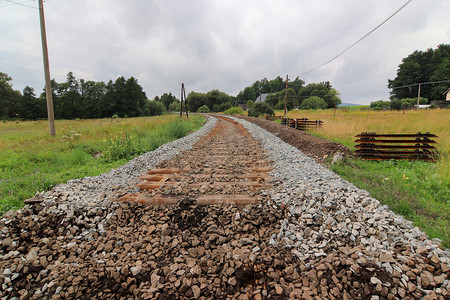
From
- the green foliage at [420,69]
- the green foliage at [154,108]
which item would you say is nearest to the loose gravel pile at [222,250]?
the green foliage at [420,69]

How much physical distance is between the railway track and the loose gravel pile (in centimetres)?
29

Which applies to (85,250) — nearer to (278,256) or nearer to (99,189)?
(99,189)

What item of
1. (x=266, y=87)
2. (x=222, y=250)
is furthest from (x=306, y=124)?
(x=266, y=87)

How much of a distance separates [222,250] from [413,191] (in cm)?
399

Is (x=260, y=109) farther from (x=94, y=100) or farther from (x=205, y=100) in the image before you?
(x=205, y=100)

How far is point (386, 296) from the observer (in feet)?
6.73

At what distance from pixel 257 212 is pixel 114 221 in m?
2.44

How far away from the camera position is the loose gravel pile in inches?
87.8

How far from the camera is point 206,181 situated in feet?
16.3

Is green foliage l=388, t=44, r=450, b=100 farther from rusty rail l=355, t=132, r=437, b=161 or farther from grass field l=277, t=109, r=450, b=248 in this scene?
grass field l=277, t=109, r=450, b=248

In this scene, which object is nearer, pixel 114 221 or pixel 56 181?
pixel 114 221

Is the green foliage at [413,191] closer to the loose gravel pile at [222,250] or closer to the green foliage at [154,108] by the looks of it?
the loose gravel pile at [222,250]

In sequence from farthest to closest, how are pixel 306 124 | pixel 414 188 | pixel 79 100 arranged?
pixel 79 100, pixel 306 124, pixel 414 188

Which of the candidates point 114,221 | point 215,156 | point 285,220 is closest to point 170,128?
point 215,156
